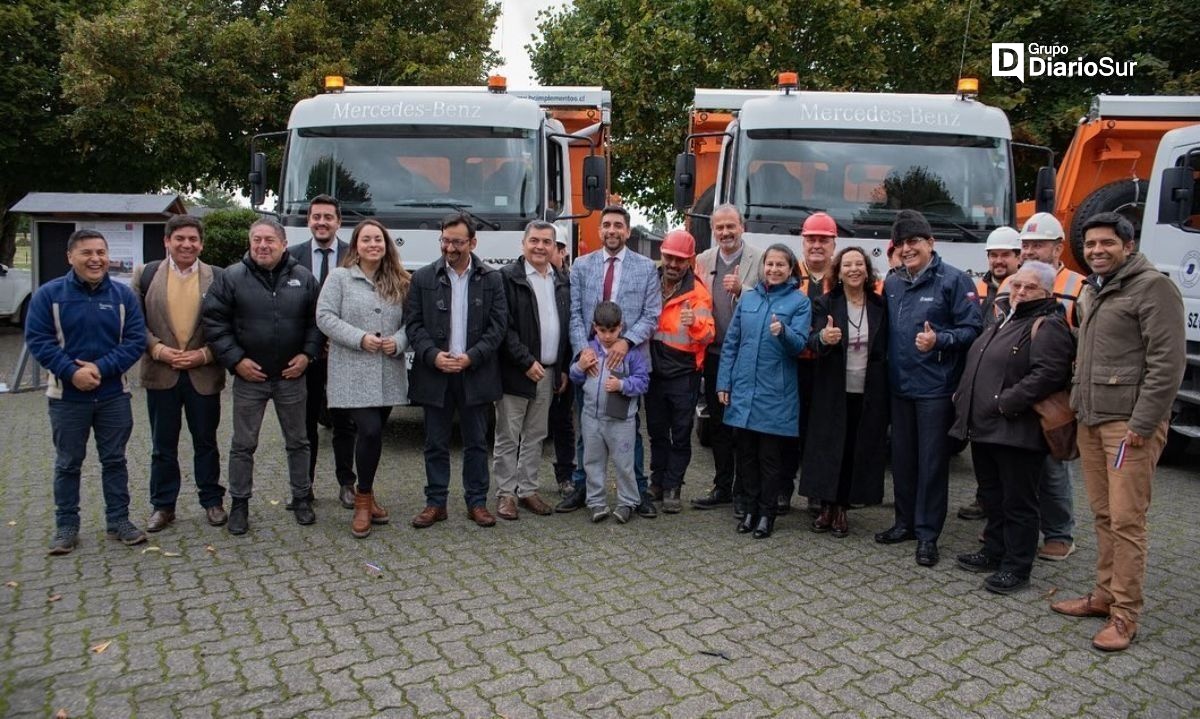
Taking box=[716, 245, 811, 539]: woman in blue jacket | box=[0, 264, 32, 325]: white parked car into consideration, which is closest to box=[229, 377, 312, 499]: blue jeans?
box=[716, 245, 811, 539]: woman in blue jacket

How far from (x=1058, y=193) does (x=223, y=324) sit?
9011 millimetres

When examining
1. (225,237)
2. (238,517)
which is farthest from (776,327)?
(225,237)

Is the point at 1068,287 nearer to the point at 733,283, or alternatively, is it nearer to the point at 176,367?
the point at 733,283

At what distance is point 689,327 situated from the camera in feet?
20.4

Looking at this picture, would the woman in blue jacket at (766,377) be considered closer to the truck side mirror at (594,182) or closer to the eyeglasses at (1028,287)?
the eyeglasses at (1028,287)

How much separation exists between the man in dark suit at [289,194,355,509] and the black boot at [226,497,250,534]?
475 mm

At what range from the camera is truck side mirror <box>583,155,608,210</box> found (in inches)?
339

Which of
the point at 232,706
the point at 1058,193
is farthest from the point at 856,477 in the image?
the point at 1058,193

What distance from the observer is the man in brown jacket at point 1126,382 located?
164 inches

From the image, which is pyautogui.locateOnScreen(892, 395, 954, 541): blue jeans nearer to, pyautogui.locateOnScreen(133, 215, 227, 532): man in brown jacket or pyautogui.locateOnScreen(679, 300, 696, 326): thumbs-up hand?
pyautogui.locateOnScreen(679, 300, 696, 326): thumbs-up hand

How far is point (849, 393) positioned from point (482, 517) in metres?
2.37

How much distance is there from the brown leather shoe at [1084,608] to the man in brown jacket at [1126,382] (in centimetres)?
13

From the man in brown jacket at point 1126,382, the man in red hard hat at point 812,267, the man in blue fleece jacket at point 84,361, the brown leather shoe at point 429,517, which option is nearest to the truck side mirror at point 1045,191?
the man in red hard hat at point 812,267

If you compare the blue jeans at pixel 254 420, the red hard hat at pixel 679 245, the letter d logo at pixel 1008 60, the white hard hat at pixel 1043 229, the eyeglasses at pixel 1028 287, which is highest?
the letter d logo at pixel 1008 60
